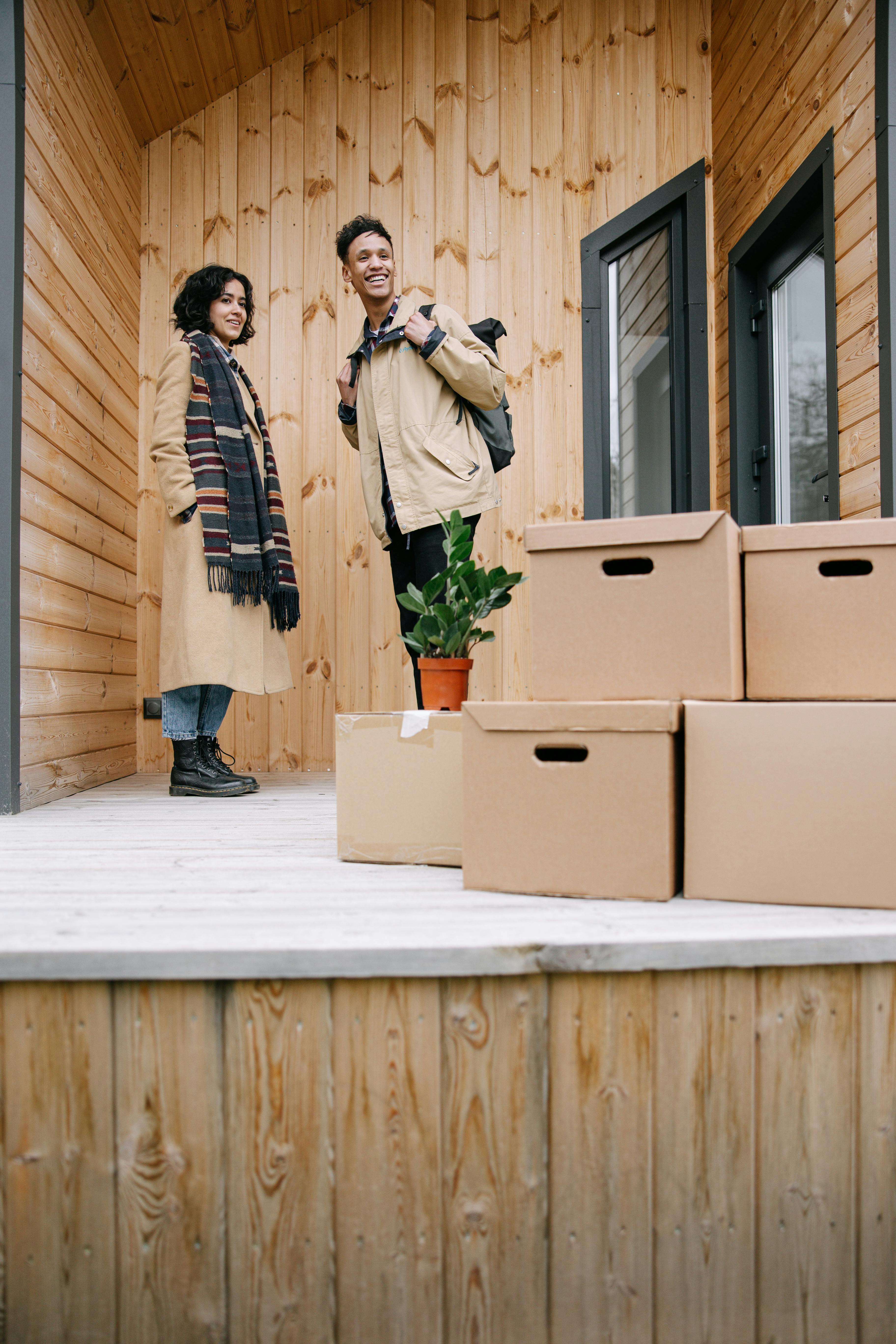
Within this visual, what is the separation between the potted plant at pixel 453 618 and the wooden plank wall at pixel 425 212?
1464 mm

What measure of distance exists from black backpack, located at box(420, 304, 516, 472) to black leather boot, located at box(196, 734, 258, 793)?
110 cm

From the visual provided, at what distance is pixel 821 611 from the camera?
48.8 inches

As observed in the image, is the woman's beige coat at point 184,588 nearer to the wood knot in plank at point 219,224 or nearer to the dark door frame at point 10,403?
the dark door frame at point 10,403

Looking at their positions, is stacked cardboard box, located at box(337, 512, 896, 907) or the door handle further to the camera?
the door handle

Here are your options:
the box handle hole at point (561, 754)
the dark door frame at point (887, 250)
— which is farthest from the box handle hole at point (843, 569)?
the dark door frame at point (887, 250)

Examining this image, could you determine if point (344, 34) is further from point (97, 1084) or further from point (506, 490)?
point (97, 1084)

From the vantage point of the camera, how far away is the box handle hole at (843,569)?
4.05ft

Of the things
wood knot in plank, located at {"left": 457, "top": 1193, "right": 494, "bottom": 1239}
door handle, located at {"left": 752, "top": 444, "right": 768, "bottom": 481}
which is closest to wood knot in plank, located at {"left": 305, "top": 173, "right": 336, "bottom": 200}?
door handle, located at {"left": 752, "top": 444, "right": 768, "bottom": 481}

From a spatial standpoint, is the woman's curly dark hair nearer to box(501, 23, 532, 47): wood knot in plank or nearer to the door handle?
box(501, 23, 532, 47): wood knot in plank

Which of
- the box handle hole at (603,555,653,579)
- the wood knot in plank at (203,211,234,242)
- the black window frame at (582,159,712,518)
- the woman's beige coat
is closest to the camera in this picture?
the box handle hole at (603,555,653,579)

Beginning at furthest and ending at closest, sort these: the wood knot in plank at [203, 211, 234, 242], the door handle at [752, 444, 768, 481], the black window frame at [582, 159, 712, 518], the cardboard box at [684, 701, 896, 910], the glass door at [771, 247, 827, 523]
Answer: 1. the wood knot in plank at [203, 211, 234, 242]
2. the black window frame at [582, 159, 712, 518]
3. the door handle at [752, 444, 768, 481]
4. the glass door at [771, 247, 827, 523]
5. the cardboard box at [684, 701, 896, 910]

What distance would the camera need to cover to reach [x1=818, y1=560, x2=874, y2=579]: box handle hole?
1235 mm

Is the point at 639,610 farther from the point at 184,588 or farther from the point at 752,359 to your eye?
the point at 752,359

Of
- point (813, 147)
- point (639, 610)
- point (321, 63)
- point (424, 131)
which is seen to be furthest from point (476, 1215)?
point (321, 63)
